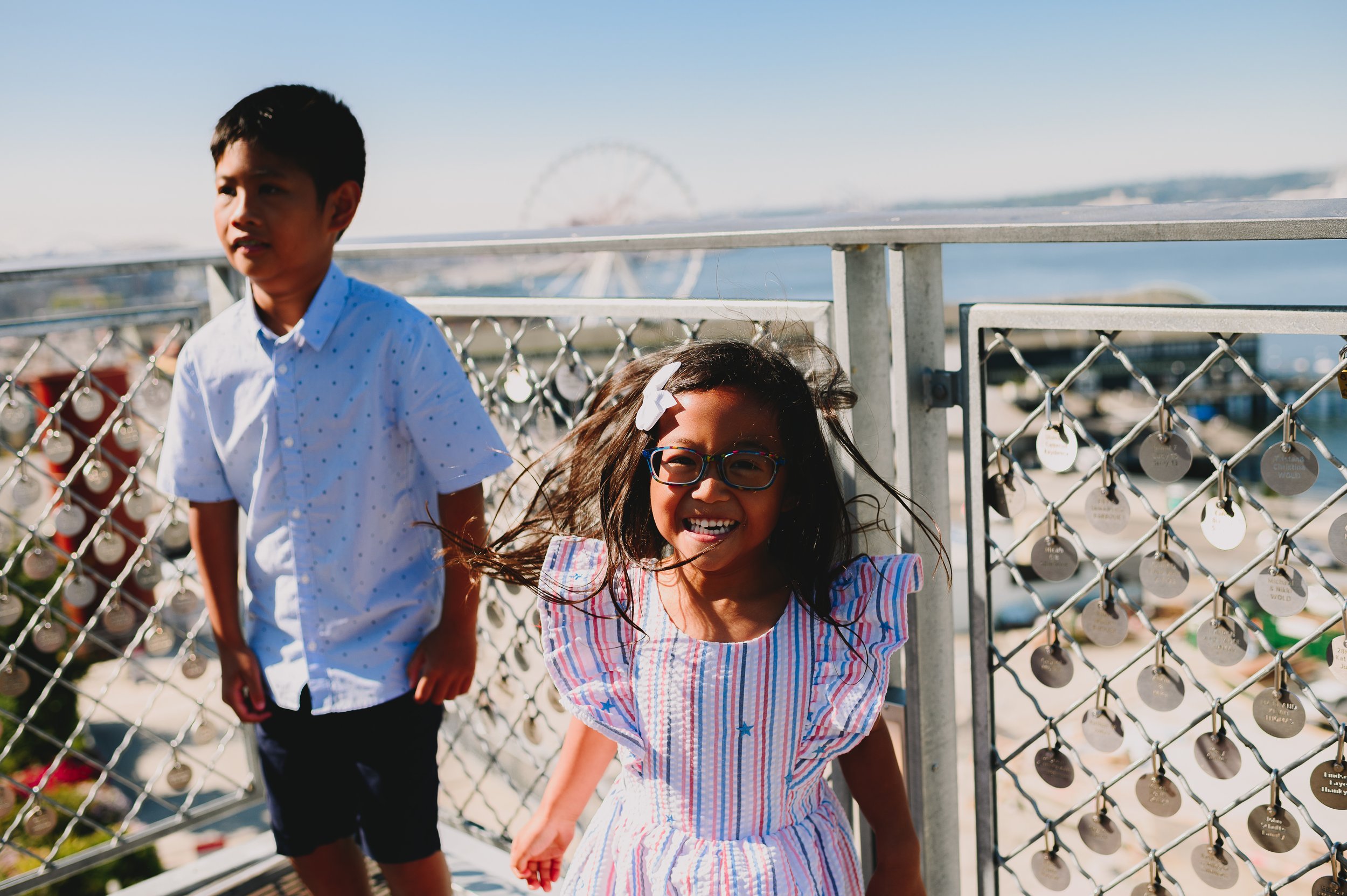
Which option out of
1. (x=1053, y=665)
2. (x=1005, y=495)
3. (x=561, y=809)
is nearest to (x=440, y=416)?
(x=561, y=809)

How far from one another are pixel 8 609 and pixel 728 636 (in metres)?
1.52

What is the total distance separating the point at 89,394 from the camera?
2035 millimetres

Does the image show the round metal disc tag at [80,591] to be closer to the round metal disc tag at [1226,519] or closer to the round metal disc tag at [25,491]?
the round metal disc tag at [25,491]

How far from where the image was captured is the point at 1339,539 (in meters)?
1.10

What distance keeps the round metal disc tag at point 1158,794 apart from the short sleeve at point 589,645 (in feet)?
1.98

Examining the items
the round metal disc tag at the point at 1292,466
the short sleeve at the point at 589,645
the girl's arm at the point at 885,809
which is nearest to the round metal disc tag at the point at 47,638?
the short sleeve at the point at 589,645

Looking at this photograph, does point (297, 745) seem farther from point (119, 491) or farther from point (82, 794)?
point (82, 794)

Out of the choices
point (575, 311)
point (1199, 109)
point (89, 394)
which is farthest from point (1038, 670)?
point (1199, 109)

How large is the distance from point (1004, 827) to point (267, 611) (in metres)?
15.6

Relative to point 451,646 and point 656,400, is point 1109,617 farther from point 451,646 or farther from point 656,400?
point 451,646

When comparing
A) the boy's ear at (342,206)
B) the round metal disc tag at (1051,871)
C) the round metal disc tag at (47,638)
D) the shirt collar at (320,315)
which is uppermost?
the boy's ear at (342,206)

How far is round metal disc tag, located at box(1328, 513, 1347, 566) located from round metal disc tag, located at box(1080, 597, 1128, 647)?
23 cm

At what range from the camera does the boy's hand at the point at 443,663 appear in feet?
5.13

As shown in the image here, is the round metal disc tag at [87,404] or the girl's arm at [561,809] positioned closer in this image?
the girl's arm at [561,809]
